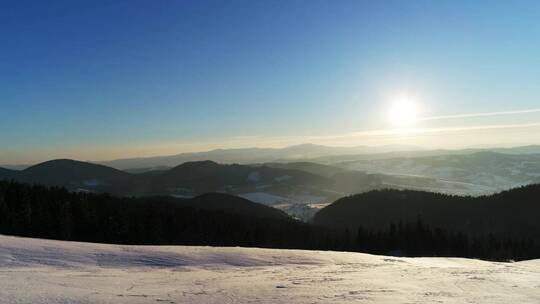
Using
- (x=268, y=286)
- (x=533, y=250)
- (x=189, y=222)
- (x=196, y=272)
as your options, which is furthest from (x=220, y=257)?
(x=533, y=250)

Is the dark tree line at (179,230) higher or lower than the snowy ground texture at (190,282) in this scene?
lower

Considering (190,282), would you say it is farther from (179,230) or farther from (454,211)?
(454,211)

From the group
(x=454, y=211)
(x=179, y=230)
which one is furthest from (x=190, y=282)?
(x=454, y=211)

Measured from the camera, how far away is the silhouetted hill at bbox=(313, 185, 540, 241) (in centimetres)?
14262

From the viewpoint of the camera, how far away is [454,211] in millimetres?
155750

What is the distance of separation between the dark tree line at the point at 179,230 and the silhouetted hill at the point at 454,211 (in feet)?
143

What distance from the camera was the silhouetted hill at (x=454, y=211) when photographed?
143 meters

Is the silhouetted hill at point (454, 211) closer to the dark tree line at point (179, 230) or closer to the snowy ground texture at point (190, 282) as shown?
the dark tree line at point (179, 230)

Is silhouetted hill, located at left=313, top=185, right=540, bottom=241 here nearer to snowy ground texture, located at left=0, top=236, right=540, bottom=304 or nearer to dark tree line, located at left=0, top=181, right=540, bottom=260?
dark tree line, located at left=0, top=181, right=540, bottom=260

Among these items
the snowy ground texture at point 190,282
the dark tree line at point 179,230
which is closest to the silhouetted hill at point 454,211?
the dark tree line at point 179,230

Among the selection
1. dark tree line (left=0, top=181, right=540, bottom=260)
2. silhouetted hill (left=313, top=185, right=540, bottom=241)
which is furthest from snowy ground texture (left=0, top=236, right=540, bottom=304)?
silhouetted hill (left=313, top=185, right=540, bottom=241)


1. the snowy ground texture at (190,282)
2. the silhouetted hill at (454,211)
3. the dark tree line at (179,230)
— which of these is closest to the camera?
the snowy ground texture at (190,282)

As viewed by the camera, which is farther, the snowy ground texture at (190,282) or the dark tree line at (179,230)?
the dark tree line at (179,230)

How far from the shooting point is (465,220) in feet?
492
